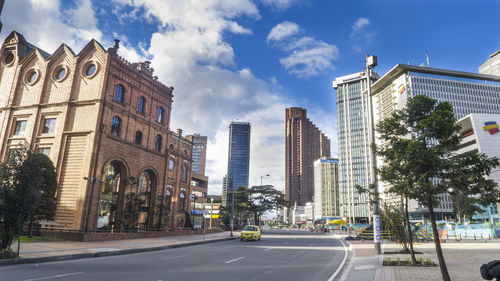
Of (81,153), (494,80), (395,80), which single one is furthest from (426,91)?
(81,153)

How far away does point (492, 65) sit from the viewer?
15438 centimetres

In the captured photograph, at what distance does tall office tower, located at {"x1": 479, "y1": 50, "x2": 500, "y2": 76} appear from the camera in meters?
150

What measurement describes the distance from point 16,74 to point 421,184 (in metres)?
41.4

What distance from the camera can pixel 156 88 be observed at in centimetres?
3950

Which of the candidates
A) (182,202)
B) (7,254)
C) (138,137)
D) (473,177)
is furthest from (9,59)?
(473,177)

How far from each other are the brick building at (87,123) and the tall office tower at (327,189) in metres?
150

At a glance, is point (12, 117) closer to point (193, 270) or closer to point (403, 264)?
point (193, 270)

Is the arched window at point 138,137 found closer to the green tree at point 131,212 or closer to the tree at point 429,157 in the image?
the green tree at point 131,212

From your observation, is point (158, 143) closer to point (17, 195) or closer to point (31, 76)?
point (31, 76)

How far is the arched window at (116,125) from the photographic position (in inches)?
1276

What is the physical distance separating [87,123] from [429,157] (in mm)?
30065

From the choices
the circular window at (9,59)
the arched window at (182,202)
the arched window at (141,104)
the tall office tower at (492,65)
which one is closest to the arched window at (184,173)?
the arched window at (182,202)

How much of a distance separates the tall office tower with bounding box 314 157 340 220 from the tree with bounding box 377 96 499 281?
553ft

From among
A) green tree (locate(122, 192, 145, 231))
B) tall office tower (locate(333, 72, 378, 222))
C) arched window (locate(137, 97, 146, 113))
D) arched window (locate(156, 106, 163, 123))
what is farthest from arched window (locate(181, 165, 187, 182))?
tall office tower (locate(333, 72, 378, 222))
